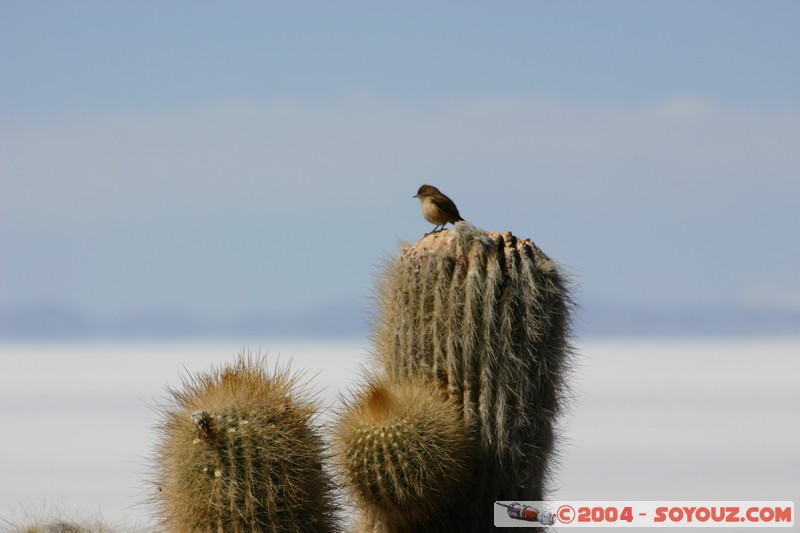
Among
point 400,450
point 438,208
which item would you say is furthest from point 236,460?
point 438,208

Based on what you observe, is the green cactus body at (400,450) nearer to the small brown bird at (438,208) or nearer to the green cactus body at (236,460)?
the green cactus body at (236,460)

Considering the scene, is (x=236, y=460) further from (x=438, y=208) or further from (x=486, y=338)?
(x=438, y=208)

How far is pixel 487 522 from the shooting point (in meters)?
9.41

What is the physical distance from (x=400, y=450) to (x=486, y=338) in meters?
1.24

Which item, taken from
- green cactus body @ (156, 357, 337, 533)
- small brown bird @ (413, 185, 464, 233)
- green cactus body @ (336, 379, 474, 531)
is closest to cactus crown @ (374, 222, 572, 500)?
small brown bird @ (413, 185, 464, 233)

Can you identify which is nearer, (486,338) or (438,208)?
(486,338)

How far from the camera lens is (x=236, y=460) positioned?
27.0ft

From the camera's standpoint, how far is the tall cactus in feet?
30.4

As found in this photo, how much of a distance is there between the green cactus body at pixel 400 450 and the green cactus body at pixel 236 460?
0.36m

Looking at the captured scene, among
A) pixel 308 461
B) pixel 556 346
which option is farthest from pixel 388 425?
pixel 556 346

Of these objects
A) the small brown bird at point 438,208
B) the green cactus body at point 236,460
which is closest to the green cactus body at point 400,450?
the green cactus body at point 236,460

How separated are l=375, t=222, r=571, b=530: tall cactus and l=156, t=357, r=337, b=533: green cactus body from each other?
4.17 ft

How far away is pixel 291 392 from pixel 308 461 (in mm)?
547

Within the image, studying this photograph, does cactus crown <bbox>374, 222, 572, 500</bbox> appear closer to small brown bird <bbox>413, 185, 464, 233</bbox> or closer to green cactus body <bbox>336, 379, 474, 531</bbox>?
small brown bird <bbox>413, 185, 464, 233</bbox>
